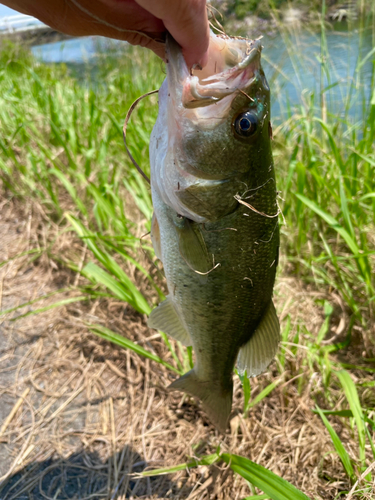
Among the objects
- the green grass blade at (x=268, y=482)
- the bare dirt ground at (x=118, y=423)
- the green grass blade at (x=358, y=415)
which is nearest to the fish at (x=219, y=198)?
the green grass blade at (x=268, y=482)

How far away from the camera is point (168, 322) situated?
5.24ft

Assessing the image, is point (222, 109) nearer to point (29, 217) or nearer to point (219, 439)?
point (219, 439)

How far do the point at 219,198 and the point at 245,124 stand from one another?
254 millimetres

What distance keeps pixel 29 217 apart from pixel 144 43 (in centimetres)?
221

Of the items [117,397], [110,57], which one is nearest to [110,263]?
[117,397]

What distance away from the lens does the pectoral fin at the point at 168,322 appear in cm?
157

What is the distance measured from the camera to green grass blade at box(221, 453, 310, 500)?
1.28 metres

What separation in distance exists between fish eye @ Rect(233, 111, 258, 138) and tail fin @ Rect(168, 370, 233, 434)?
1.03m

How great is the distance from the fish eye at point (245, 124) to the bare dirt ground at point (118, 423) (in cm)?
143

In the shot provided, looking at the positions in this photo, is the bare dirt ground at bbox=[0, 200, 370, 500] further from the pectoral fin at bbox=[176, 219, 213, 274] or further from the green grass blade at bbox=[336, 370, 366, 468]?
the pectoral fin at bbox=[176, 219, 213, 274]

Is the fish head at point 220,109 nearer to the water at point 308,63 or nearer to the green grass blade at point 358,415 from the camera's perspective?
the green grass blade at point 358,415

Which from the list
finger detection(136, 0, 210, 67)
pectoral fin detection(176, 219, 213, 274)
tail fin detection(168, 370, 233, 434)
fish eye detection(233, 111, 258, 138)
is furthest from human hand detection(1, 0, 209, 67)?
tail fin detection(168, 370, 233, 434)

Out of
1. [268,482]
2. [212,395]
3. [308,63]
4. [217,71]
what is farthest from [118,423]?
[308,63]

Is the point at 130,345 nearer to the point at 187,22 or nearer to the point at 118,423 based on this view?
the point at 118,423
